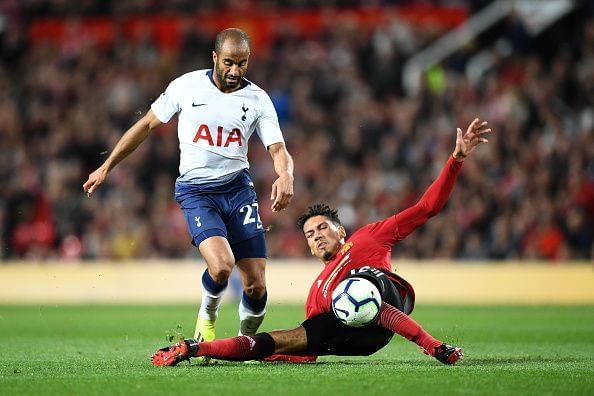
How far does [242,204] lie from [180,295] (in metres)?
10.1

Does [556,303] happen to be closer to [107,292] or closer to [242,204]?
[107,292]

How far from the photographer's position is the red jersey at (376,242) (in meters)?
8.46

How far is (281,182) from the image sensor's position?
323 inches

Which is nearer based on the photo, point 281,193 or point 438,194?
point 281,193

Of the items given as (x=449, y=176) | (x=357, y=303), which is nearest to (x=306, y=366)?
(x=357, y=303)

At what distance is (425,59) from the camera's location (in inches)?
835

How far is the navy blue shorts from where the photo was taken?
8.91 meters

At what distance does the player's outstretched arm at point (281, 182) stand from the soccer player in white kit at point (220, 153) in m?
0.01

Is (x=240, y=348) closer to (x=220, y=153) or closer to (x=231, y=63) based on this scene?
(x=220, y=153)

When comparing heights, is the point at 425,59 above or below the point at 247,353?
above

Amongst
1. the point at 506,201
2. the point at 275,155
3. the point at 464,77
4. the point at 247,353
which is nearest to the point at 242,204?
the point at 275,155

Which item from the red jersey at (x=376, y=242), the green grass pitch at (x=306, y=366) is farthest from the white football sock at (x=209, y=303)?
Result: the red jersey at (x=376, y=242)

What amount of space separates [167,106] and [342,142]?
11.2m

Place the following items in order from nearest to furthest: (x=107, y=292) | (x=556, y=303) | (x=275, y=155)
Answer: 1. (x=275, y=155)
2. (x=556, y=303)
3. (x=107, y=292)
